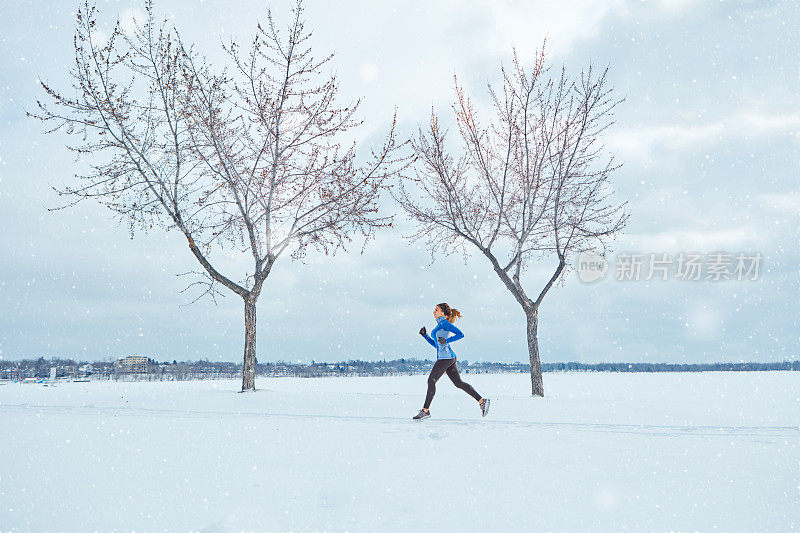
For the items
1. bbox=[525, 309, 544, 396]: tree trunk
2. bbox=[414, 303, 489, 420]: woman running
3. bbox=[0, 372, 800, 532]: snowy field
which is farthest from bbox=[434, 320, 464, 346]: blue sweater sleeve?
bbox=[525, 309, 544, 396]: tree trunk

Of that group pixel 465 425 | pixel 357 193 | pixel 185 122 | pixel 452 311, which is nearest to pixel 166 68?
pixel 185 122

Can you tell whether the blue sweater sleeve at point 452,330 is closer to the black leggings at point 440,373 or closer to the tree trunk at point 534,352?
the black leggings at point 440,373

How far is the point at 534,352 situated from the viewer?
17.7 m

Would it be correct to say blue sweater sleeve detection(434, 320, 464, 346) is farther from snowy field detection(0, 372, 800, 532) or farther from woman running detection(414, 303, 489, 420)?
snowy field detection(0, 372, 800, 532)

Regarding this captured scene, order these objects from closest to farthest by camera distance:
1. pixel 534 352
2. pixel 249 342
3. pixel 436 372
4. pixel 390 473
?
pixel 390 473 < pixel 436 372 < pixel 249 342 < pixel 534 352

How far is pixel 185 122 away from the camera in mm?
17094

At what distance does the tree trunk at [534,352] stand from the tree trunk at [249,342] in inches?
338

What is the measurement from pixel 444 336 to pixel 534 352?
305 inches

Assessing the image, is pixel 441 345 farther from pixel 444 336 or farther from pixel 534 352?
pixel 534 352

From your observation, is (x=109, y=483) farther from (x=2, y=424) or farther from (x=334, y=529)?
(x=2, y=424)

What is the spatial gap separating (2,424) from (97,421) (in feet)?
4.73

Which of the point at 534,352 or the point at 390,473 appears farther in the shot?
the point at 534,352

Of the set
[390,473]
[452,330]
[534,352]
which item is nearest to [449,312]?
[452,330]

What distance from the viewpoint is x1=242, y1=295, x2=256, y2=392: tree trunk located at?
56.2 feet
